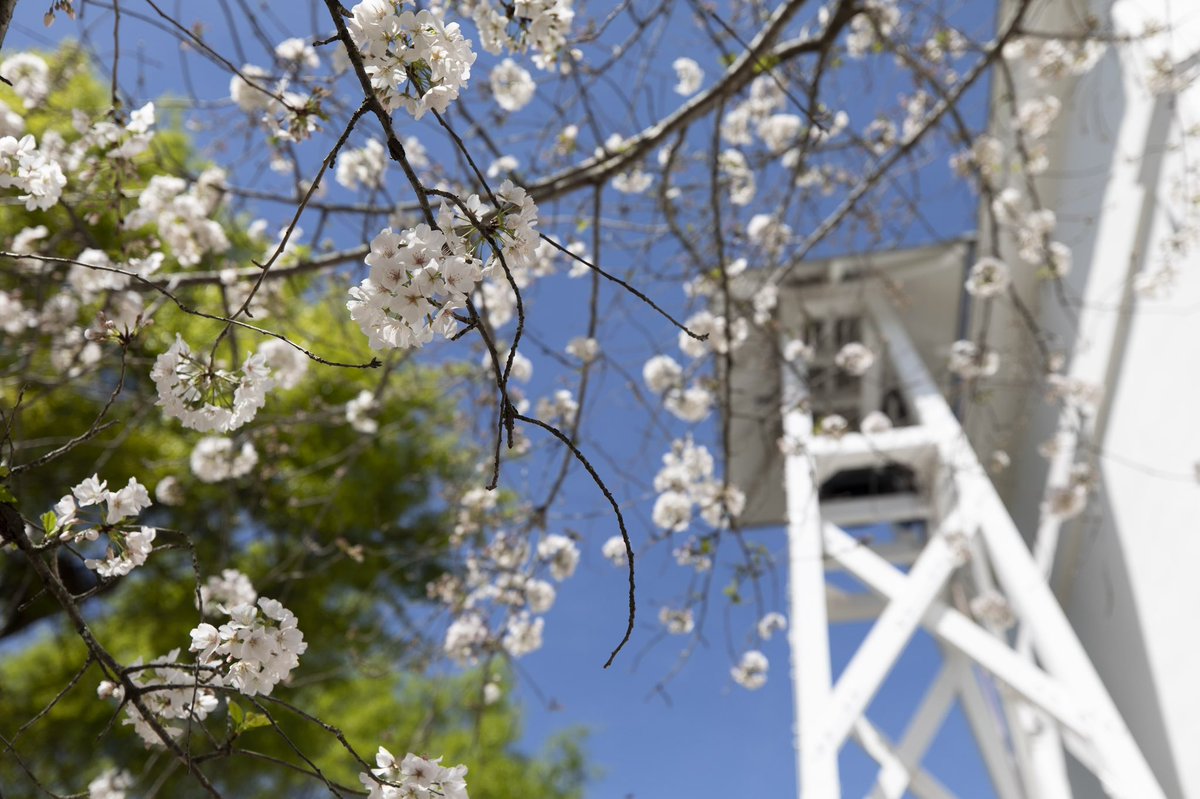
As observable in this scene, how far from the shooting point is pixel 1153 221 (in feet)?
10.8

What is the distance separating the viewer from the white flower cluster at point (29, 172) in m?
1.09

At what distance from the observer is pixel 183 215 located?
198 centimetres

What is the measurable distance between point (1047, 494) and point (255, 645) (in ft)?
10.9

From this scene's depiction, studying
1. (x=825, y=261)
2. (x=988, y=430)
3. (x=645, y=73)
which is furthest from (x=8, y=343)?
(x=988, y=430)

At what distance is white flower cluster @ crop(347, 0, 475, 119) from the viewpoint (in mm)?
828

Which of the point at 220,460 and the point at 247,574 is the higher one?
the point at 220,460

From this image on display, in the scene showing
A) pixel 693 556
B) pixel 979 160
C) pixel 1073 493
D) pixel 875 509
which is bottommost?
pixel 875 509

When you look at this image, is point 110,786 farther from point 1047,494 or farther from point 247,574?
point 247,574

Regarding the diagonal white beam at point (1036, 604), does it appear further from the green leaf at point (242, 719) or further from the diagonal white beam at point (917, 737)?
the green leaf at point (242, 719)

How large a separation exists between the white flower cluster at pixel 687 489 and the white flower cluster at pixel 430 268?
1.55 meters

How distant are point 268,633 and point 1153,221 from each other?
3512 millimetres

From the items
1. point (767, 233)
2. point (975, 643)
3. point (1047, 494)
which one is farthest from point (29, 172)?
point (1047, 494)

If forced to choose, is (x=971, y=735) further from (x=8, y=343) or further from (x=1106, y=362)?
(x=8, y=343)

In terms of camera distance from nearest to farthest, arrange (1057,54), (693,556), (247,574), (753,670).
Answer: (693,556)
(753,670)
(1057,54)
(247,574)
